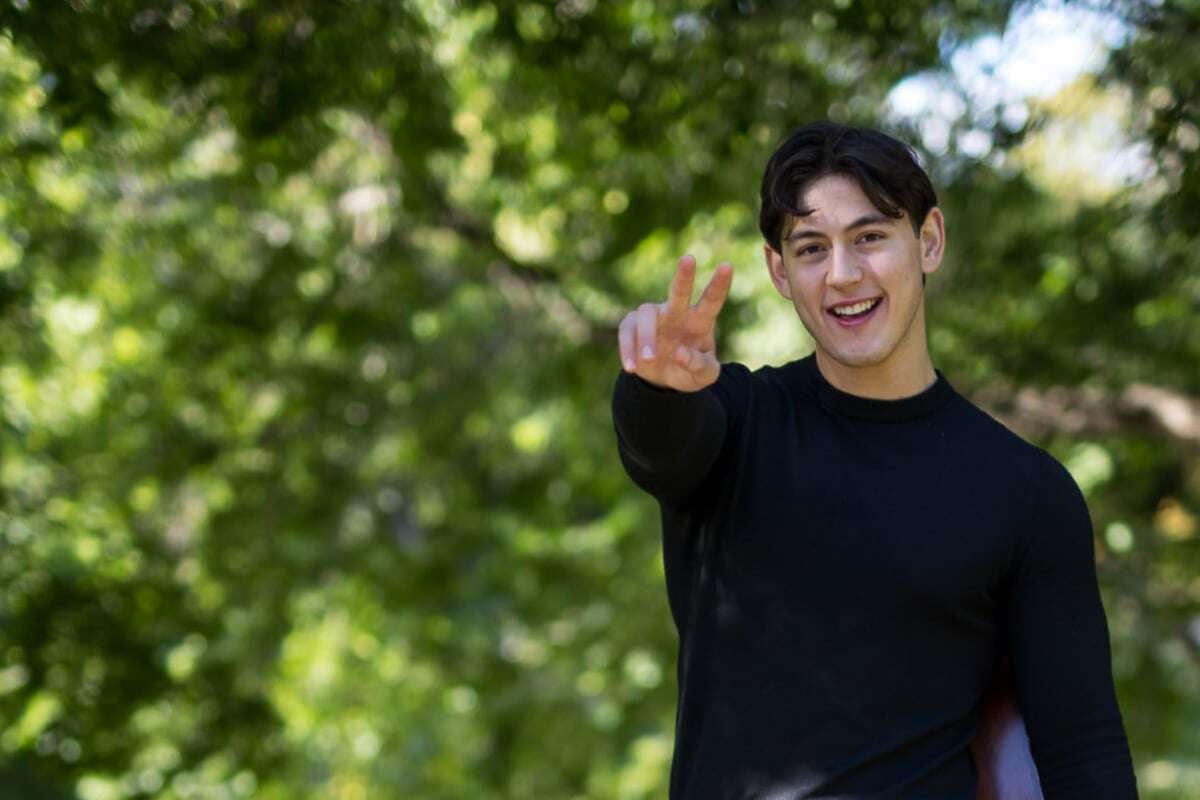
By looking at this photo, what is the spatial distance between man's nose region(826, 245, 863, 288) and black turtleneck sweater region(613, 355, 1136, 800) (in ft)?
0.51

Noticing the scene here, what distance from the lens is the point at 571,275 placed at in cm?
764

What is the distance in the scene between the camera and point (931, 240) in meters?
2.40

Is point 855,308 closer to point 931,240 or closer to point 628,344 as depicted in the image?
point 931,240

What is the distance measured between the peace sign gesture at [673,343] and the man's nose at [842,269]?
11.1 inches

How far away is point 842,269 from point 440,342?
6029 mm

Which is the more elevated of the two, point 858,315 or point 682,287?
point 858,315

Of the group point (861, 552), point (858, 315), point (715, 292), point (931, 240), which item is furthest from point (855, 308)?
point (715, 292)

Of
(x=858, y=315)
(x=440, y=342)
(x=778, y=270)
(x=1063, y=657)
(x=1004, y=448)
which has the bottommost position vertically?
(x=1063, y=657)

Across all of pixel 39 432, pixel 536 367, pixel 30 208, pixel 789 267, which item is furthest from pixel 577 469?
pixel 789 267

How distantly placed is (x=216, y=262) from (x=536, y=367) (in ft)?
4.99

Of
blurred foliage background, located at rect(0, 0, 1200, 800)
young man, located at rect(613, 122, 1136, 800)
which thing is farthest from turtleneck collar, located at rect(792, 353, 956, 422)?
blurred foliage background, located at rect(0, 0, 1200, 800)

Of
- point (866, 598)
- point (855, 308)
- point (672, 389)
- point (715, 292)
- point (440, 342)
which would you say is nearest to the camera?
point (715, 292)

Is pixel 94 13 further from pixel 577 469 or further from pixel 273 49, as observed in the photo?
pixel 577 469

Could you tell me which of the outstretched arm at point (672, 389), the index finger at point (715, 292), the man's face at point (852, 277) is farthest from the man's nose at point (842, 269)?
the index finger at point (715, 292)
